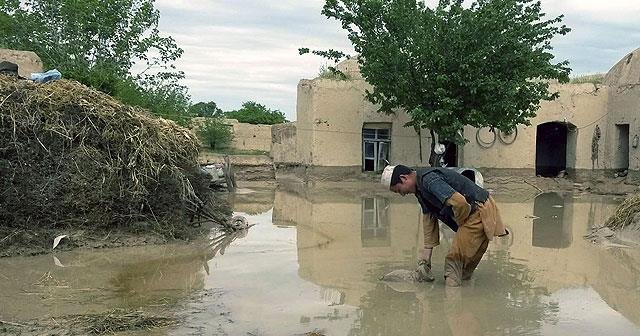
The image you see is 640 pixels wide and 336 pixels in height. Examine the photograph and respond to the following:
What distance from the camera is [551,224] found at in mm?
11453

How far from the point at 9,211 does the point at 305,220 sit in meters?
5.30

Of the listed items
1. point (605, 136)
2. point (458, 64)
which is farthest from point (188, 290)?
point (605, 136)

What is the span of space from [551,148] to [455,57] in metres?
10.1

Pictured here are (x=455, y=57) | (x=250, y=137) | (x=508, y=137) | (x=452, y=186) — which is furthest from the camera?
(x=250, y=137)

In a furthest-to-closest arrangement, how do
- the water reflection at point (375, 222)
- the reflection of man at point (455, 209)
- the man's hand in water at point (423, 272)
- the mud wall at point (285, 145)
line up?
the mud wall at point (285, 145)
the water reflection at point (375, 222)
the man's hand in water at point (423, 272)
the reflection of man at point (455, 209)

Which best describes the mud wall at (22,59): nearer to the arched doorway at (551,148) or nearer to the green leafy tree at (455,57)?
the green leafy tree at (455,57)

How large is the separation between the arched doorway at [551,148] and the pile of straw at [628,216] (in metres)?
15.6

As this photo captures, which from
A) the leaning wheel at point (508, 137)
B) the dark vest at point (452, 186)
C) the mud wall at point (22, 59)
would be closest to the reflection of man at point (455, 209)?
the dark vest at point (452, 186)

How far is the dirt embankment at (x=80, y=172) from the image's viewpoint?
7.93m

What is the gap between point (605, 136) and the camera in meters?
22.6

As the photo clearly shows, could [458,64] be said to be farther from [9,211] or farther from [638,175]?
[9,211]

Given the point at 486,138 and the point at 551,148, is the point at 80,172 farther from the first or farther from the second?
the point at 551,148

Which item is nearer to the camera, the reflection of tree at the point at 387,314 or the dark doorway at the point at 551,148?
the reflection of tree at the point at 387,314

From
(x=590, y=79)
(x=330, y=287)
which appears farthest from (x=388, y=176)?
(x=590, y=79)
